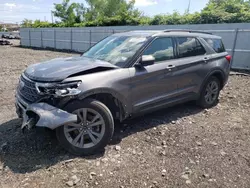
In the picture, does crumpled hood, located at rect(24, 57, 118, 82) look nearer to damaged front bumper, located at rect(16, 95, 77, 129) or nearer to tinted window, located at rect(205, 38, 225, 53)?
damaged front bumper, located at rect(16, 95, 77, 129)

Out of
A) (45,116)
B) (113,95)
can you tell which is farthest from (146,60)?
(45,116)

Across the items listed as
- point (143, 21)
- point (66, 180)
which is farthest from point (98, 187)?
point (143, 21)

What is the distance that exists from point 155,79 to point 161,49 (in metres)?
0.61

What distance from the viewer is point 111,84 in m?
3.40

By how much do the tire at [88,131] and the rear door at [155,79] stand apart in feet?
2.17

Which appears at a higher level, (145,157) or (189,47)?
(189,47)

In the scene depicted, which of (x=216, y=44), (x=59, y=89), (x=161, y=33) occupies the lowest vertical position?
(x=59, y=89)

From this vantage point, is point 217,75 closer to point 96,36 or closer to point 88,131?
point 88,131

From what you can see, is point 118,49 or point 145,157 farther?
point 118,49

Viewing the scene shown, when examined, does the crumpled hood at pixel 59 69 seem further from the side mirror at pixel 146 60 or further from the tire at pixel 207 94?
the tire at pixel 207 94

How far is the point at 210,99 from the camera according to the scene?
5.26m

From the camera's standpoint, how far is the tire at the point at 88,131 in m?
3.10

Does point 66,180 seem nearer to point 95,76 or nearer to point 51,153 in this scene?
point 51,153

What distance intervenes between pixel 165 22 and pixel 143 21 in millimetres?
2911
